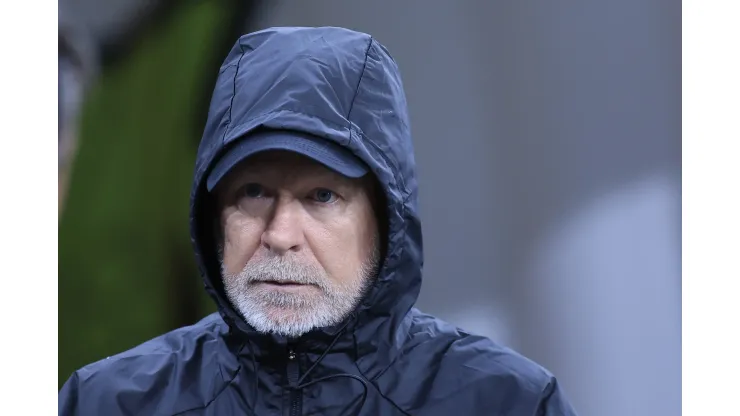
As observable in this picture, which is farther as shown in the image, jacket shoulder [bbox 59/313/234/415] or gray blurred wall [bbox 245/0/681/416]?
gray blurred wall [bbox 245/0/681/416]

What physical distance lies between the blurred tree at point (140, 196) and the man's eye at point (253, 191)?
0.64 metres

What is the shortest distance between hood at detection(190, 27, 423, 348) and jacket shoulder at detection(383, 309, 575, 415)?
0.20ft

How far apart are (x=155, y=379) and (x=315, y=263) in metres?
0.30

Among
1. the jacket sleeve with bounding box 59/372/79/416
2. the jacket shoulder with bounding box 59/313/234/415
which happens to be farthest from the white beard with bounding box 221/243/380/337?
the jacket sleeve with bounding box 59/372/79/416

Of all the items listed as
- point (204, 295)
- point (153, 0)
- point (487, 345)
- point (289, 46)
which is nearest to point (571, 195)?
point (487, 345)

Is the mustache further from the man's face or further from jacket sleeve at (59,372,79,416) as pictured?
jacket sleeve at (59,372,79,416)

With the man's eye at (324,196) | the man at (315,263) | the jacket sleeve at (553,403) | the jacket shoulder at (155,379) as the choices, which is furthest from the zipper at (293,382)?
the jacket sleeve at (553,403)

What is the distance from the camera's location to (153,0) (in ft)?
5.46

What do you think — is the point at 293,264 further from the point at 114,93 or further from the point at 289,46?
the point at 114,93

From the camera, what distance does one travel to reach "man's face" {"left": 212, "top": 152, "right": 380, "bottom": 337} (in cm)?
106

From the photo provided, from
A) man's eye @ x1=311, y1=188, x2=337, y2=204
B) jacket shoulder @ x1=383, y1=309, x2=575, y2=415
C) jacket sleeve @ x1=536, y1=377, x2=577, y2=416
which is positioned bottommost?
jacket sleeve @ x1=536, y1=377, x2=577, y2=416
